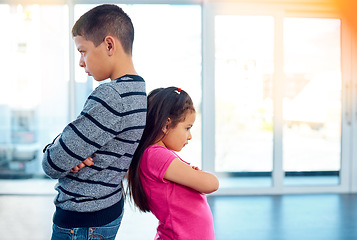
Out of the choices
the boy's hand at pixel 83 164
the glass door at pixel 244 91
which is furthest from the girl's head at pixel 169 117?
the glass door at pixel 244 91

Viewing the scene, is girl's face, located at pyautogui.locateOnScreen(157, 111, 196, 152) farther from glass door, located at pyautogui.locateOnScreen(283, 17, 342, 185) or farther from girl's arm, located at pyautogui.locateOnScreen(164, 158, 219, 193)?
glass door, located at pyautogui.locateOnScreen(283, 17, 342, 185)

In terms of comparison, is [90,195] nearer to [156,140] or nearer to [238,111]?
[156,140]

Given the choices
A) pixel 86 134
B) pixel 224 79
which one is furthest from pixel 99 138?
pixel 224 79

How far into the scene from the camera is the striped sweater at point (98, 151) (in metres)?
0.87

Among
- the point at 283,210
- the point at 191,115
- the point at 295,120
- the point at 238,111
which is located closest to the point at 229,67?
the point at 238,111

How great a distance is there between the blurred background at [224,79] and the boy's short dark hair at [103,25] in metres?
3.18

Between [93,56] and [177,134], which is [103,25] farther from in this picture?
[177,134]

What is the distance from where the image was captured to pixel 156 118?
1089 millimetres

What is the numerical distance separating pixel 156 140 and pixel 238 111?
331 centimetres

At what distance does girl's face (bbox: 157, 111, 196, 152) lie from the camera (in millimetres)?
1119

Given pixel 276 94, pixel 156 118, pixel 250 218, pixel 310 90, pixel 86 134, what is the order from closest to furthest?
pixel 86 134
pixel 156 118
pixel 250 218
pixel 276 94
pixel 310 90

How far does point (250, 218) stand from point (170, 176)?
7.87 ft

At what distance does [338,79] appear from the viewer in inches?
172

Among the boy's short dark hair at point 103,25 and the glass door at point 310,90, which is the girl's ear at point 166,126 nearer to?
the boy's short dark hair at point 103,25
